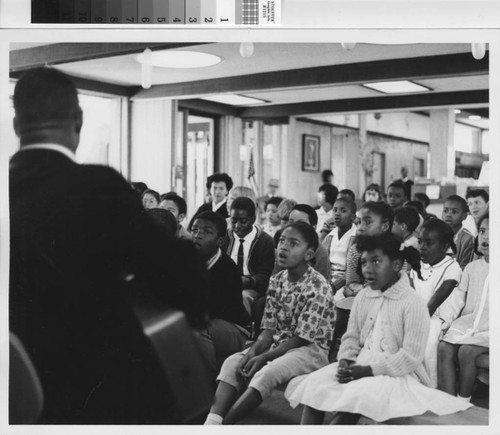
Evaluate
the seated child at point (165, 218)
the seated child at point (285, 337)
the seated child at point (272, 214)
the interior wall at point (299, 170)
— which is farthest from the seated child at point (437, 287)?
the interior wall at point (299, 170)

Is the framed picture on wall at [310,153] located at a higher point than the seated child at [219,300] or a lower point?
higher

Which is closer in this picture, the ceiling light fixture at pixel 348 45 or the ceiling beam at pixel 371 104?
the ceiling light fixture at pixel 348 45

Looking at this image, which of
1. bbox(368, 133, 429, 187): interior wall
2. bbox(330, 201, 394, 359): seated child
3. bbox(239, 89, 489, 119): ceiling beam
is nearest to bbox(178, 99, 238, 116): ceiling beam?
bbox(239, 89, 489, 119): ceiling beam

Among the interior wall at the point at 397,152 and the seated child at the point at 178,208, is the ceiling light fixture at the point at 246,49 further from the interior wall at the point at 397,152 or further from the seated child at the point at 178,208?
the interior wall at the point at 397,152

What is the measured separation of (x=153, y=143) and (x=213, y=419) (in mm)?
1027

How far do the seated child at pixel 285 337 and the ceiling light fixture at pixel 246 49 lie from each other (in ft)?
1.69

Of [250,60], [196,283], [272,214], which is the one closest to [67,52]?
[250,60]

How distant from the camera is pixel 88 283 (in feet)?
4.66

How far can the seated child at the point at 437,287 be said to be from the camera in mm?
1538

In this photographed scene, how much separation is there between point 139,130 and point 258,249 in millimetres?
609

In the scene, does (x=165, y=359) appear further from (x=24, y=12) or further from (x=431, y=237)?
(x=24, y=12)

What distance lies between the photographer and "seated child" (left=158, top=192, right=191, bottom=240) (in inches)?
59.8

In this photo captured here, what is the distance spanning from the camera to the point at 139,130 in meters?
1.92

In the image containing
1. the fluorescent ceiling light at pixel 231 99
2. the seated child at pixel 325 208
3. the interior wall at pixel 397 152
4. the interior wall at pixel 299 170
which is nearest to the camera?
the seated child at pixel 325 208
